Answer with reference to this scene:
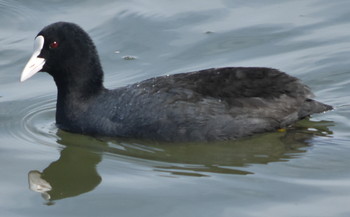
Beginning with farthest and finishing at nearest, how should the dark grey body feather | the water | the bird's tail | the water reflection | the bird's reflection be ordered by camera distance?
the bird's tail
the dark grey body feather
the bird's reflection
the water reflection
the water

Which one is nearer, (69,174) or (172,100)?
(69,174)

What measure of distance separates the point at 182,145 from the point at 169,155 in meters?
0.21

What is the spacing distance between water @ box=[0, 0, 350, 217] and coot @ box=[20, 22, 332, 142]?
0.13 metres

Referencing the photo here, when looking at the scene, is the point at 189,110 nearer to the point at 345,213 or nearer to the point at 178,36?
the point at 345,213

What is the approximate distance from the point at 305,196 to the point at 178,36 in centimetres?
453

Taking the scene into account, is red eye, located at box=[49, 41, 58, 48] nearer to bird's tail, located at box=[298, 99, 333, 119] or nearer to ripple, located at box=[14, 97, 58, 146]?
ripple, located at box=[14, 97, 58, 146]

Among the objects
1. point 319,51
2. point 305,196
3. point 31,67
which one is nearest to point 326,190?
point 305,196

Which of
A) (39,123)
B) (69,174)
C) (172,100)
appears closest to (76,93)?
(39,123)

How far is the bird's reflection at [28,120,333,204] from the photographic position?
6359 mm

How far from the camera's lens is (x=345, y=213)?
17.9ft

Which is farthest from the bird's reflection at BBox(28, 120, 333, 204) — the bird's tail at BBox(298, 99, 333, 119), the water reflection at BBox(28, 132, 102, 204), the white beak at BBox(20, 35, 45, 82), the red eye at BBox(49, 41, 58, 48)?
the red eye at BBox(49, 41, 58, 48)

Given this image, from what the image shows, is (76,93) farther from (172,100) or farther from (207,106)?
(207,106)

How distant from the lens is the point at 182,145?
23.0 ft

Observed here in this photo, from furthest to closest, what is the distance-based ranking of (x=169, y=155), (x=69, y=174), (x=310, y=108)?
(x=310, y=108), (x=169, y=155), (x=69, y=174)
